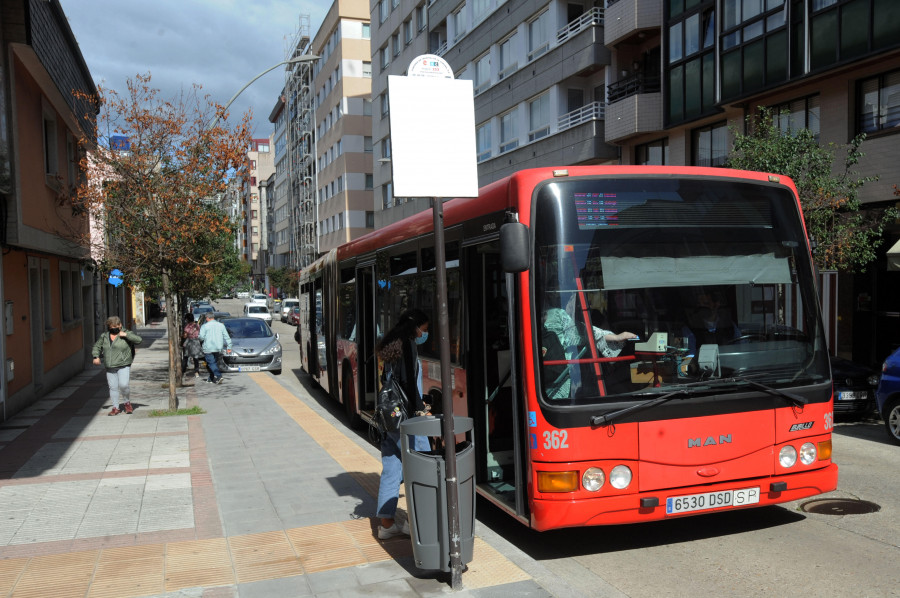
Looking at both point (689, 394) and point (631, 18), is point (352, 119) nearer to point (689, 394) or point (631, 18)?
point (631, 18)

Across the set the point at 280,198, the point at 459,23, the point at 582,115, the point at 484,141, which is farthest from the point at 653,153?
the point at 280,198

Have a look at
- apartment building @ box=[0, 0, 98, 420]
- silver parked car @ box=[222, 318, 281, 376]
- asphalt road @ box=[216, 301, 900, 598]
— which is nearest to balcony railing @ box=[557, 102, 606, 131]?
silver parked car @ box=[222, 318, 281, 376]

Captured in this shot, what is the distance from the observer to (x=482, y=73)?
3206 cm

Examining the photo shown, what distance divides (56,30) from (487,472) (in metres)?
13.5

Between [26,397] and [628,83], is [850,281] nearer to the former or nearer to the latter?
[628,83]

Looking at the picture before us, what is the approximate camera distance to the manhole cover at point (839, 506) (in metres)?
6.86

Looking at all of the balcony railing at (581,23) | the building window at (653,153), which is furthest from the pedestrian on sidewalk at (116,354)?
the balcony railing at (581,23)

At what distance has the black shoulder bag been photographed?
19.2 feet

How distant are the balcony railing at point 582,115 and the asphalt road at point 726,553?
18.4m

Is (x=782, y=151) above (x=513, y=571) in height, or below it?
above

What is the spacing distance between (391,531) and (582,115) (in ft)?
69.2

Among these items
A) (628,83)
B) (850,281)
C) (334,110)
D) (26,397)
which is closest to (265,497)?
(26,397)

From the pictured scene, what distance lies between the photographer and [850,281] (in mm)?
18484

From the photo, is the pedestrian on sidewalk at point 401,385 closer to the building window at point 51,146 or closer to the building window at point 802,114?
the building window at point 51,146
